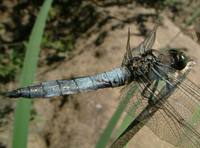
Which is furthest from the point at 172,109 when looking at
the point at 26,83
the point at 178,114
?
the point at 26,83

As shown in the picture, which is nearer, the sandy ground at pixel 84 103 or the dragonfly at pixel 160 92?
the dragonfly at pixel 160 92

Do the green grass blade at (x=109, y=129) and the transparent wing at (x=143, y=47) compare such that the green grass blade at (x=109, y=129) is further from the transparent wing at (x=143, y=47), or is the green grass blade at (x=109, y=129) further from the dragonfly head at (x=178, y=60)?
the transparent wing at (x=143, y=47)

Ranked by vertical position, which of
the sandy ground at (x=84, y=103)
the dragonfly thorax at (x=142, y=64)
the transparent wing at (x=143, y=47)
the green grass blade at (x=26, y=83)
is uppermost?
the sandy ground at (x=84, y=103)

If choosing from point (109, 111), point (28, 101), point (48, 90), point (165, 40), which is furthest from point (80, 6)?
point (28, 101)

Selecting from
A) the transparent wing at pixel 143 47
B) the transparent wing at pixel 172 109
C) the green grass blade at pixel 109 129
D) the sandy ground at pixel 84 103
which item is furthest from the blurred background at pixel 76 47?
the green grass blade at pixel 109 129

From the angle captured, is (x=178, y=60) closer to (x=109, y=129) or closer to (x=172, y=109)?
(x=172, y=109)

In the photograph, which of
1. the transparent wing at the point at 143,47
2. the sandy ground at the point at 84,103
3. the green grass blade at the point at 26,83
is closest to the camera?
the green grass blade at the point at 26,83

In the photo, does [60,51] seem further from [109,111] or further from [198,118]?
[198,118]
